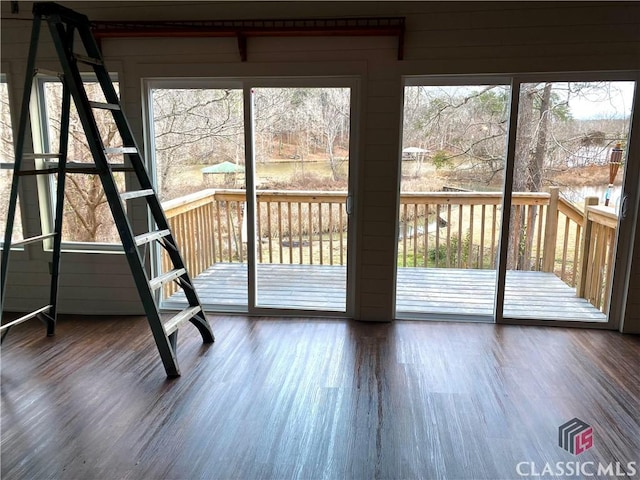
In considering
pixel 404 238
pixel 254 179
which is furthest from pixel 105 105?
pixel 404 238

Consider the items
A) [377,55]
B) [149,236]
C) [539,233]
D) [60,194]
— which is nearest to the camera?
[149,236]

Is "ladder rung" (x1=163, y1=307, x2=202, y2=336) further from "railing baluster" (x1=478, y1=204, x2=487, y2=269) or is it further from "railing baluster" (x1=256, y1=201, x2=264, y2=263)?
"railing baluster" (x1=478, y1=204, x2=487, y2=269)

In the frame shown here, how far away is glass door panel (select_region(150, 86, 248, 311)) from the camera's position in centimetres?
355

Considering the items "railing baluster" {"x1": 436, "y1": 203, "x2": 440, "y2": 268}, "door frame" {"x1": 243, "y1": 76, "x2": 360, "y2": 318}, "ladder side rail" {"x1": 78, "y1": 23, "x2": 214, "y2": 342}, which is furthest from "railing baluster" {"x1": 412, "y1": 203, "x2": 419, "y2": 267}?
"ladder side rail" {"x1": 78, "y1": 23, "x2": 214, "y2": 342}

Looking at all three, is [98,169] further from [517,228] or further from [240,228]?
[517,228]

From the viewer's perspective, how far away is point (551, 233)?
3.57m

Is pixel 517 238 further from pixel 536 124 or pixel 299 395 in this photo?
pixel 299 395

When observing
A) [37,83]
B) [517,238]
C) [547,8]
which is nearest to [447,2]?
[547,8]

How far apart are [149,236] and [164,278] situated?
29 cm

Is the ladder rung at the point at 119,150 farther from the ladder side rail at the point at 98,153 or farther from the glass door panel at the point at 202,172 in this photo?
the glass door panel at the point at 202,172

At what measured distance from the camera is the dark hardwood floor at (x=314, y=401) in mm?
1923

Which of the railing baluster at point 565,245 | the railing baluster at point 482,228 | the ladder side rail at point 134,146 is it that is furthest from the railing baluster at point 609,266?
the ladder side rail at point 134,146

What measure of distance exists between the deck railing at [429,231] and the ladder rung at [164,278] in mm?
880

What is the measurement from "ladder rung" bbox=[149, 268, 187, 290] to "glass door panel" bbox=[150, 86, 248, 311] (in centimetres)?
85
